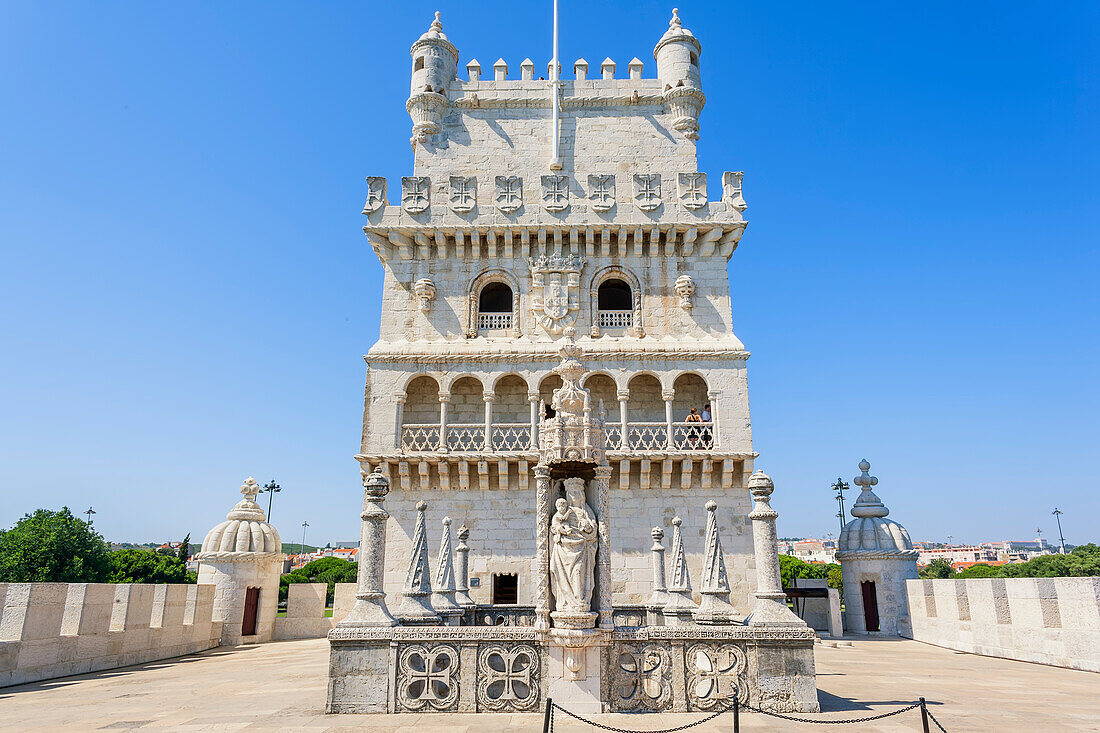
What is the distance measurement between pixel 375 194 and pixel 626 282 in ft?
36.3

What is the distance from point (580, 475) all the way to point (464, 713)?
13.9 feet

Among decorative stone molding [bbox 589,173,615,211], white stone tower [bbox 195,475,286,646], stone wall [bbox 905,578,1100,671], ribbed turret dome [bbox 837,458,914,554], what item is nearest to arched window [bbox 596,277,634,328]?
decorative stone molding [bbox 589,173,615,211]

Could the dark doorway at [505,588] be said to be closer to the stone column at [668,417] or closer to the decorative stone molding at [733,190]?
the stone column at [668,417]

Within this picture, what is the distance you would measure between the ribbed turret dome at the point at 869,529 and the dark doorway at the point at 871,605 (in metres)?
1.55

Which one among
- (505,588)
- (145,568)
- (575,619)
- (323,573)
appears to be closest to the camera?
(575,619)

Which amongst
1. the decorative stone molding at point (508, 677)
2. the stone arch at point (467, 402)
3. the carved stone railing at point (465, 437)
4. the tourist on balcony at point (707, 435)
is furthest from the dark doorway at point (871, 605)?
the decorative stone molding at point (508, 677)

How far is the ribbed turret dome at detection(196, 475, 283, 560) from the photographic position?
2516 centimetres

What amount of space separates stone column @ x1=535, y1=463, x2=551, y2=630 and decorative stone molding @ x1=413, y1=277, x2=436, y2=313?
16203mm

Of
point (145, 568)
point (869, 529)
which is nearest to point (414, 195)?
point (869, 529)

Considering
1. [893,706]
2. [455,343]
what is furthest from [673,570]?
[455,343]

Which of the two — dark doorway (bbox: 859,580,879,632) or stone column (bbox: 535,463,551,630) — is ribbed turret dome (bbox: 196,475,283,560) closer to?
stone column (bbox: 535,463,551,630)

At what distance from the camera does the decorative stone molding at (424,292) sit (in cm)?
2597

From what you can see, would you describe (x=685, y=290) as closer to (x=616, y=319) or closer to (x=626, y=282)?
(x=626, y=282)

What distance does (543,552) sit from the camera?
10.9 m
